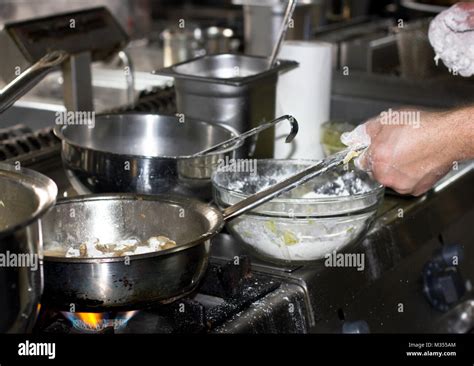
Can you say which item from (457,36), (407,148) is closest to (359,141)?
(407,148)

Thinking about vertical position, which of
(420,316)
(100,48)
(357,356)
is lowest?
(420,316)

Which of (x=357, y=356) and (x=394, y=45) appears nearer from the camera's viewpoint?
(x=357, y=356)

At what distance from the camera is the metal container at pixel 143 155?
145 cm

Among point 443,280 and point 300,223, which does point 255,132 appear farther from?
point 443,280

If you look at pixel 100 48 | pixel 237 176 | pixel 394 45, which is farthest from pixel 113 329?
pixel 394 45

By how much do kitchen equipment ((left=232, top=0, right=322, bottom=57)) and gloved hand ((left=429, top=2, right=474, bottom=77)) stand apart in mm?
788

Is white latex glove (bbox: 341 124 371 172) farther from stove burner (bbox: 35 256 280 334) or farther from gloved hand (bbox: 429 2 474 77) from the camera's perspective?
gloved hand (bbox: 429 2 474 77)

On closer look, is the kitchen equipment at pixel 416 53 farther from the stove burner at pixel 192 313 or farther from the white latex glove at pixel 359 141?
the stove burner at pixel 192 313

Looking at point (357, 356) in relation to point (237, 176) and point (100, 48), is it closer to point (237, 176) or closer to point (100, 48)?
point (237, 176)

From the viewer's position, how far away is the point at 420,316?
68.4 inches

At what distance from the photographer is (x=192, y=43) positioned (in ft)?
9.60

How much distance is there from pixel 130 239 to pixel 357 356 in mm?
376

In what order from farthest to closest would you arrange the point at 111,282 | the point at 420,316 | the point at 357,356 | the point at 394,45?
the point at 394,45 → the point at 420,316 → the point at 357,356 → the point at 111,282

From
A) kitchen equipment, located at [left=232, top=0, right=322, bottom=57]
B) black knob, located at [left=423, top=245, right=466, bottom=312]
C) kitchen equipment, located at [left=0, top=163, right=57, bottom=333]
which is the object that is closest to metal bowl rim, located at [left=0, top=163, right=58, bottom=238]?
kitchen equipment, located at [left=0, top=163, right=57, bottom=333]
